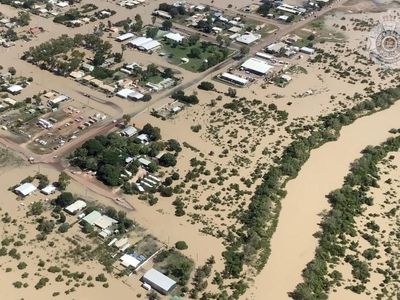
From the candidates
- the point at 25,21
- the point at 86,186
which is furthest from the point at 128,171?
the point at 25,21

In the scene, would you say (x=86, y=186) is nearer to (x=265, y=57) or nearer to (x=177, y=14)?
(x=265, y=57)

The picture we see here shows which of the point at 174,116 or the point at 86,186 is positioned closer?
the point at 86,186

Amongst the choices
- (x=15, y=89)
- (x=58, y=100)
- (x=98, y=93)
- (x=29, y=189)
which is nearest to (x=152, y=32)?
(x=98, y=93)

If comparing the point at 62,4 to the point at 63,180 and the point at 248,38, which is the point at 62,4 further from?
the point at 63,180

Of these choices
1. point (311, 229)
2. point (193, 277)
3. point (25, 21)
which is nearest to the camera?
point (193, 277)

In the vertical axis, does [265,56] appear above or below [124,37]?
above

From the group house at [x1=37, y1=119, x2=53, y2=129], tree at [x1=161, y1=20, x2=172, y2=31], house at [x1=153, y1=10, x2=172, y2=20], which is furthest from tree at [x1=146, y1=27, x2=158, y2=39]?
house at [x1=37, y1=119, x2=53, y2=129]

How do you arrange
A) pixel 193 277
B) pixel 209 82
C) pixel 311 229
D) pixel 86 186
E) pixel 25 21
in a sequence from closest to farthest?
pixel 193 277 → pixel 311 229 → pixel 86 186 → pixel 209 82 → pixel 25 21
